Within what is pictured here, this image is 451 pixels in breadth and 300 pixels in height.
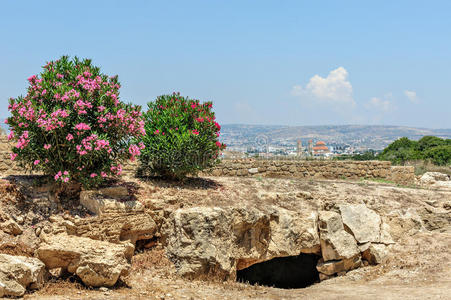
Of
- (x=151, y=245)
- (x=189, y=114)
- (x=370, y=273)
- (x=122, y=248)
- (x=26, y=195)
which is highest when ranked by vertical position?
(x=189, y=114)

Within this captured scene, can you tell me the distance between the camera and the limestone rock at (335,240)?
11.1 meters

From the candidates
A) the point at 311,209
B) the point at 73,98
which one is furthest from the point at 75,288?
the point at 311,209

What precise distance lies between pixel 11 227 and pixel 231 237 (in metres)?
5.11

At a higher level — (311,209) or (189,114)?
(189,114)

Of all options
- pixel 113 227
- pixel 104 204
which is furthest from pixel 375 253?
pixel 104 204

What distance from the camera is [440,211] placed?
13000 mm

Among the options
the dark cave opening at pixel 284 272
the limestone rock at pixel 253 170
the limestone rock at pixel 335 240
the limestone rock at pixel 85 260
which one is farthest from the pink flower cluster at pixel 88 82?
the limestone rock at pixel 253 170

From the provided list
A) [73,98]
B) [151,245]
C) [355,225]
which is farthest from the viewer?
[355,225]

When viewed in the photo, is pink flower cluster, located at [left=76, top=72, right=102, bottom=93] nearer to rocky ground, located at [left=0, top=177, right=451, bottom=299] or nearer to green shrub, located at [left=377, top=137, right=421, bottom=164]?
rocky ground, located at [left=0, top=177, right=451, bottom=299]

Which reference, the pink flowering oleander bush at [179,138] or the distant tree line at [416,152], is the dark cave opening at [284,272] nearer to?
the pink flowering oleander bush at [179,138]

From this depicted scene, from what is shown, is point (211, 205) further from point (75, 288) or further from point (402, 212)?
point (402, 212)

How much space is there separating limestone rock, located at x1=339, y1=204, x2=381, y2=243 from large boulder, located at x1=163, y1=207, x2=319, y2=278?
108cm

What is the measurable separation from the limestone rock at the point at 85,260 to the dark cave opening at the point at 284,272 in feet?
21.1

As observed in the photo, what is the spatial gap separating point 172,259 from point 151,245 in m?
1.05
